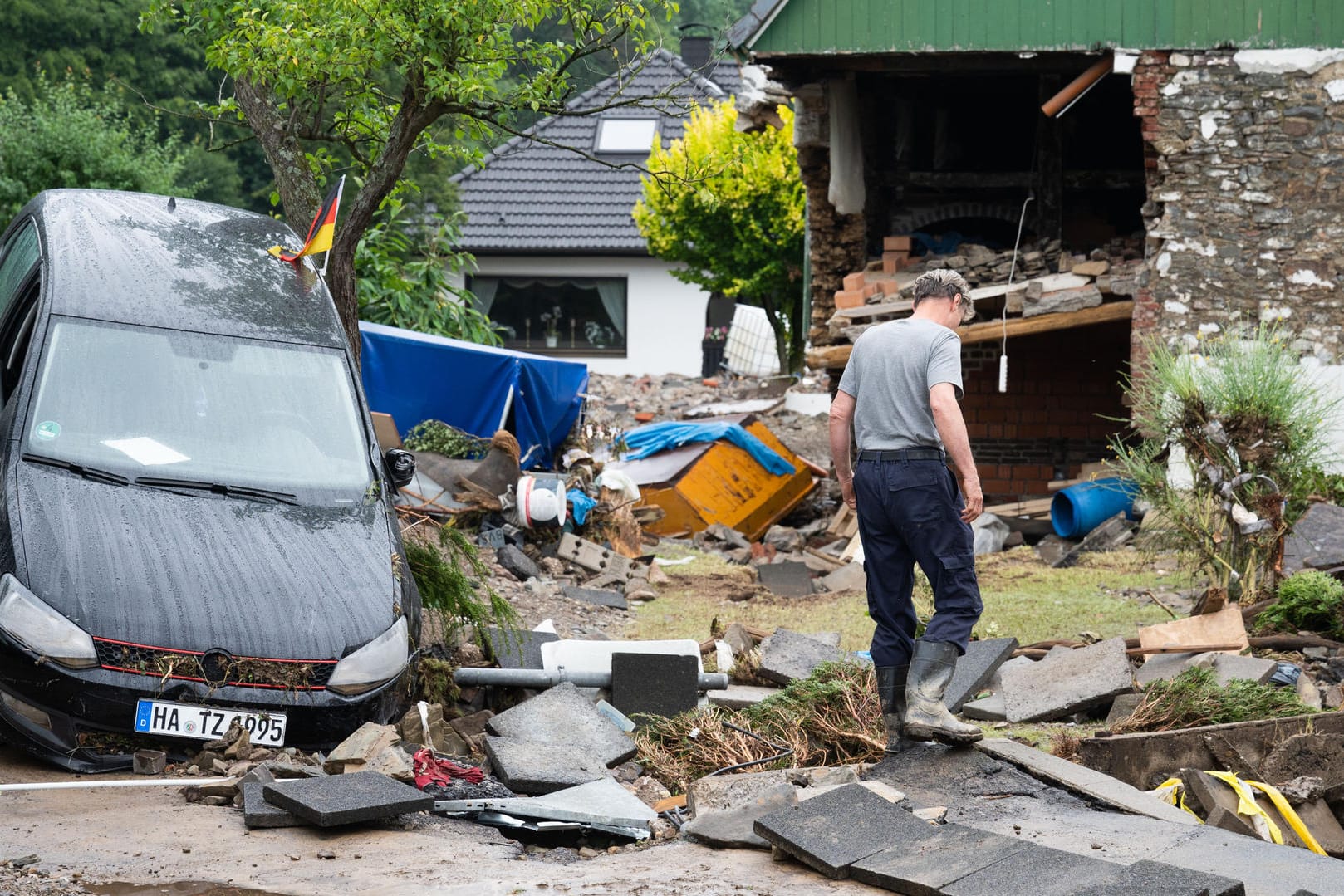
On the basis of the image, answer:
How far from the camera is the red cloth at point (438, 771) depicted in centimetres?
563

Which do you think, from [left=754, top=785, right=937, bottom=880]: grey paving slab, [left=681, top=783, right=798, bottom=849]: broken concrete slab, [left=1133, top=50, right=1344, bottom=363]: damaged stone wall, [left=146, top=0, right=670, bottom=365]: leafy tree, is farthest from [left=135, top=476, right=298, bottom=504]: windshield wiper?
[left=1133, top=50, right=1344, bottom=363]: damaged stone wall

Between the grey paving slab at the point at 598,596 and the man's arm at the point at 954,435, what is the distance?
6267 millimetres

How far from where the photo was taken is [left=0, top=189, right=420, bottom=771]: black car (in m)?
5.53

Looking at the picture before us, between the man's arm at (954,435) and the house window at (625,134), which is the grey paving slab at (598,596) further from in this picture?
the house window at (625,134)

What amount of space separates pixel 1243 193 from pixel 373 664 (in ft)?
36.5

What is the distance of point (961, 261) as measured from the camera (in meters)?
15.8

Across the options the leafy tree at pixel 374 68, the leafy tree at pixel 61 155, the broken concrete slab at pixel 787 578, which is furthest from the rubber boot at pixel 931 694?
the leafy tree at pixel 61 155

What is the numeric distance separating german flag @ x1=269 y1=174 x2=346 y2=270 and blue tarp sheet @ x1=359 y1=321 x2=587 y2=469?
670cm

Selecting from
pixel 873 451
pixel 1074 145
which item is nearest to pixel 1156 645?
pixel 873 451

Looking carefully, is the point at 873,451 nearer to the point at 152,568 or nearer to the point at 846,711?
the point at 846,711

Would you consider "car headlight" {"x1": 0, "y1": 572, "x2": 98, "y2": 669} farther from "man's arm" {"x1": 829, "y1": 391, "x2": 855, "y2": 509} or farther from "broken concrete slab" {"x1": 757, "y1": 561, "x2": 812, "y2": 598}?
"broken concrete slab" {"x1": 757, "y1": 561, "x2": 812, "y2": 598}

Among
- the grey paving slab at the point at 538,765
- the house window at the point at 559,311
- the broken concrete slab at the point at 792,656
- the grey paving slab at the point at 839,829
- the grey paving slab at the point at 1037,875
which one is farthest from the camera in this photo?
the house window at the point at 559,311

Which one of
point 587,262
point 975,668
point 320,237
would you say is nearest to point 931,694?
point 975,668

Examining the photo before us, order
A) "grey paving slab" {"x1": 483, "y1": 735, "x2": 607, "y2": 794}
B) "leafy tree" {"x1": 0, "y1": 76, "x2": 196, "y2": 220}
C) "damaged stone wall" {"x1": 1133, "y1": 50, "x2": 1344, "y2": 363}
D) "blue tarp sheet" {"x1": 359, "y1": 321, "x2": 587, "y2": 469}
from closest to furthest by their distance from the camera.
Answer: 1. "grey paving slab" {"x1": 483, "y1": 735, "x2": 607, "y2": 794}
2. "damaged stone wall" {"x1": 1133, "y1": 50, "x2": 1344, "y2": 363}
3. "blue tarp sheet" {"x1": 359, "y1": 321, "x2": 587, "y2": 469}
4. "leafy tree" {"x1": 0, "y1": 76, "x2": 196, "y2": 220}
